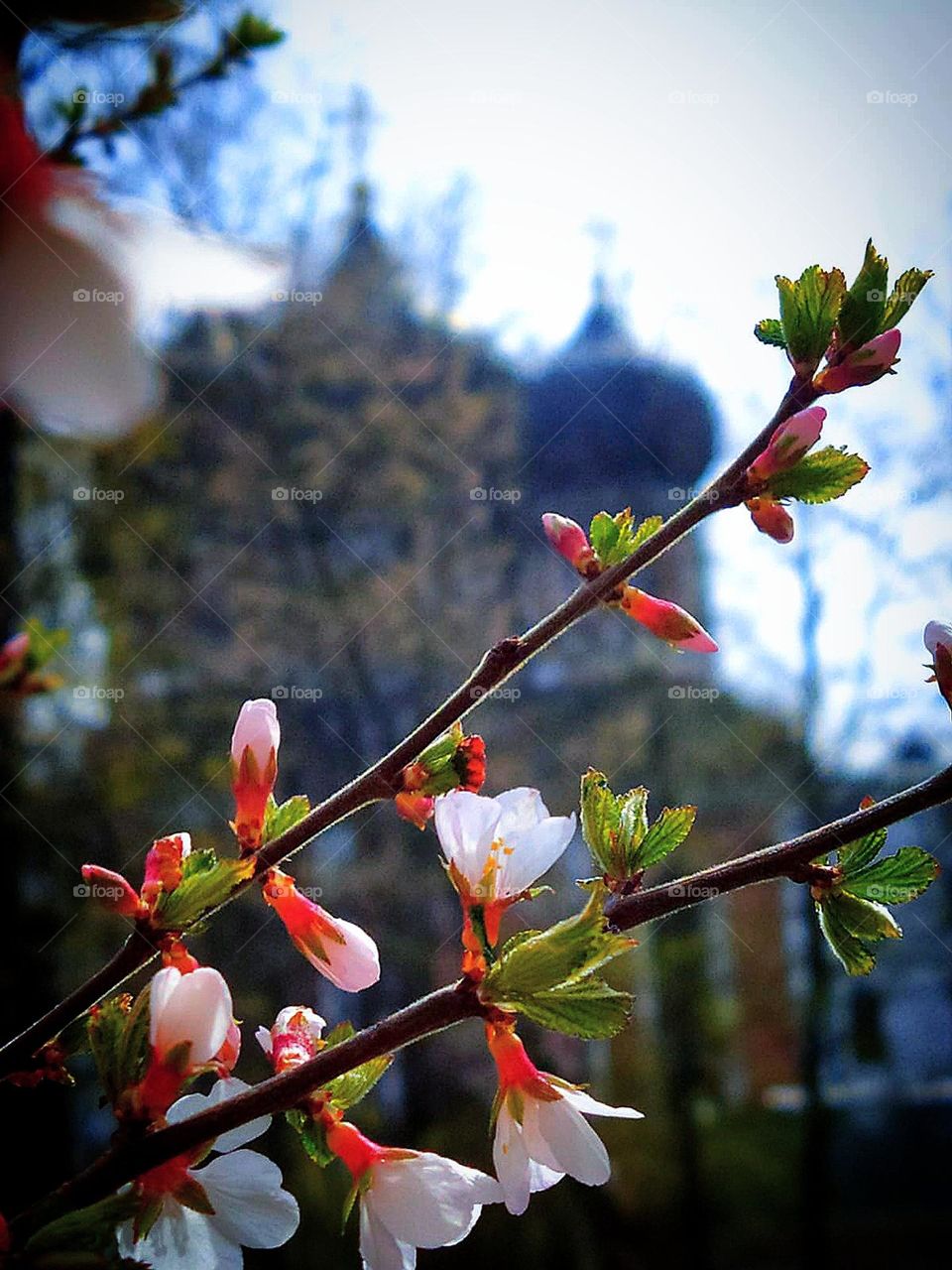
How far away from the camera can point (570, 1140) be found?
0.70ft

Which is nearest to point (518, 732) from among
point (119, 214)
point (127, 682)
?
point (127, 682)

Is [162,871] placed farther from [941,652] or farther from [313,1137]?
[941,652]

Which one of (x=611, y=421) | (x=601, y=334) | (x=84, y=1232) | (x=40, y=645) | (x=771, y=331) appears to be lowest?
(x=611, y=421)

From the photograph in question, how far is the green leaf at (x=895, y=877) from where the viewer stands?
0.77ft

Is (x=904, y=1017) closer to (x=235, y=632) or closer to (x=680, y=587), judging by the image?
(x=680, y=587)

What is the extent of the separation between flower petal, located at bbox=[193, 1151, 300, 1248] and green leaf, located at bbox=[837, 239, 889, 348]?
0.68ft

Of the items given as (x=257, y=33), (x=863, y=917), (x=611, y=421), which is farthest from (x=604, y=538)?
(x=611, y=421)

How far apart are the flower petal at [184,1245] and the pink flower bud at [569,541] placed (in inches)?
6.2

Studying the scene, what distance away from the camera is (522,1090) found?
22 centimetres

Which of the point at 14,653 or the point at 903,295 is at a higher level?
the point at 903,295

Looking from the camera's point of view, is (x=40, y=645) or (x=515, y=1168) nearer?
(x=515, y=1168)

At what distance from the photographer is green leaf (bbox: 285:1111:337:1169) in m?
0.22

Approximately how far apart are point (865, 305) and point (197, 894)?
18cm

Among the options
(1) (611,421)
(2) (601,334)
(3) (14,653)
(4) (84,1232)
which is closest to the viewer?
(4) (84,1232)
